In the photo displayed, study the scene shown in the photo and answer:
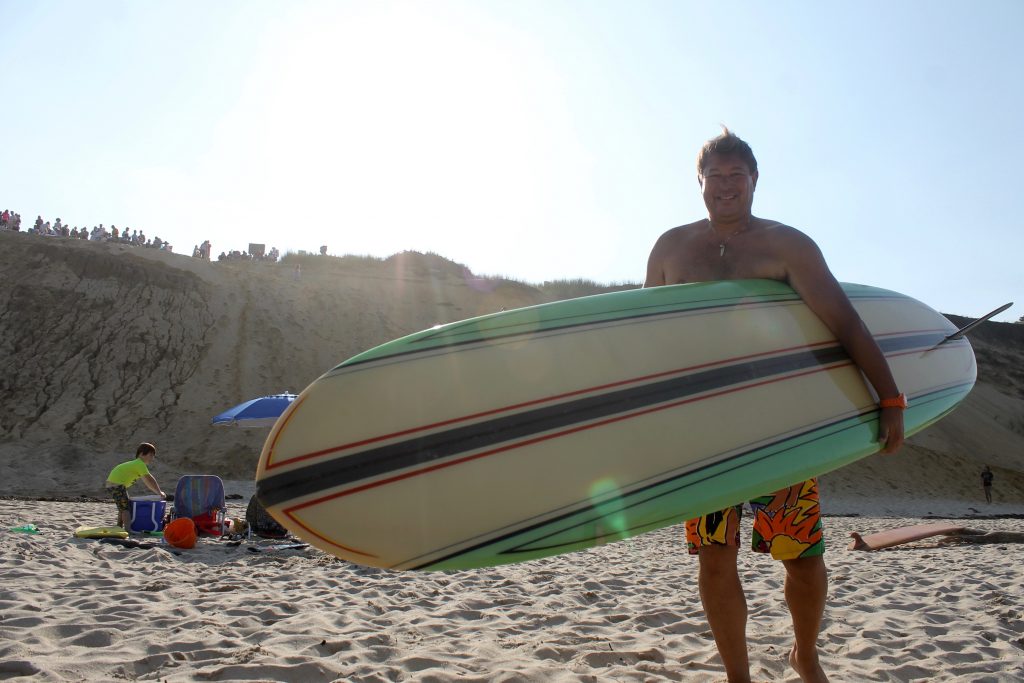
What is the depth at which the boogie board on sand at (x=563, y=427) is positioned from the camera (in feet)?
5.76

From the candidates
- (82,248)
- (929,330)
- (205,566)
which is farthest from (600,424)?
(82,248)

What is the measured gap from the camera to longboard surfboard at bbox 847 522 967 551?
6.86 m

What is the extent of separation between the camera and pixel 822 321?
2.24 m

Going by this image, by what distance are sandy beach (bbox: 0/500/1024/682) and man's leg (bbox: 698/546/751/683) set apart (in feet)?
1.19

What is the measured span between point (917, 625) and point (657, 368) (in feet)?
7.08

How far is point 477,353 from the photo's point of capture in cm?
206

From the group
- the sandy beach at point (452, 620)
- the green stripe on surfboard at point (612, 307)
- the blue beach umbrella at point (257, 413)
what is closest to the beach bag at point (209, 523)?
the sandy beach at point (452, 620)

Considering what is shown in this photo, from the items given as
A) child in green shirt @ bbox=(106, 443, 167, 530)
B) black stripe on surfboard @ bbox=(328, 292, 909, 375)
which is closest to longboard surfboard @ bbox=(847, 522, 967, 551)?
black stripe on surfboard @ bbox=(328, 292, 909, 375)

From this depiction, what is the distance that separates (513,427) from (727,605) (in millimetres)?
843

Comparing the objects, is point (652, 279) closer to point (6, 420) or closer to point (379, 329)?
point (6, 420)

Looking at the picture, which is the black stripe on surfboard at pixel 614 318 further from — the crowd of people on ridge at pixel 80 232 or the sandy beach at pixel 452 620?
the crowd of people on ridge at pixel 80 232

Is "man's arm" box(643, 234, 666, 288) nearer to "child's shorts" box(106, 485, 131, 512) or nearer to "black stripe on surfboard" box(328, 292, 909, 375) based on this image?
"black stripe on surfboard" box(328, 292, 909, 375)

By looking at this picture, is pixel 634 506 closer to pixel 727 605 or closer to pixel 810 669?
pixel 727 605

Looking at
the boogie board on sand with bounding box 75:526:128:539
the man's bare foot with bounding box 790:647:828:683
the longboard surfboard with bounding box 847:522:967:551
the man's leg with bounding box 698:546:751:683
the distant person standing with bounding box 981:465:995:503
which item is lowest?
the distant person standing with bounding box 981:465:995:503
